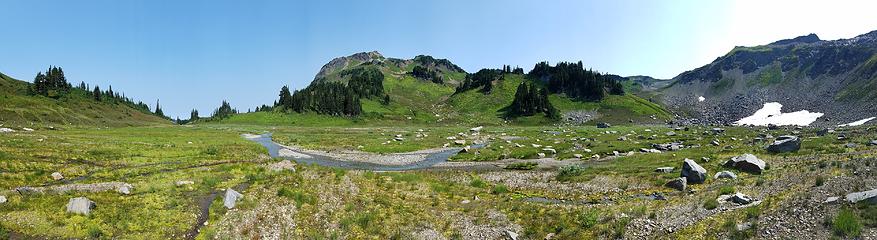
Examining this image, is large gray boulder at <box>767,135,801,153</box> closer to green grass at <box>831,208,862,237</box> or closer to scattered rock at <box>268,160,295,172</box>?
green grass at <box>831,208,862,237</box>

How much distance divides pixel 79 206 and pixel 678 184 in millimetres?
41529

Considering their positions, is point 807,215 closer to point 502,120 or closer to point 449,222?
point 449,222

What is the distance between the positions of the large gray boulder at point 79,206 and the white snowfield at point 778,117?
612 feet

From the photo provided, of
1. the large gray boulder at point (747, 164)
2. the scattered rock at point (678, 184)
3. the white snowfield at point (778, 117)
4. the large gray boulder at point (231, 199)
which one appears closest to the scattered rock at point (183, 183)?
the large gray boulder at point (231, 199)

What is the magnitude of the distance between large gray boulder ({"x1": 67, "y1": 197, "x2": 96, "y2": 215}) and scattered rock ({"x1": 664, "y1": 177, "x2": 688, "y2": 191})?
4076 cm

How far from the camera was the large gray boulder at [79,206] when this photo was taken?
25.2m

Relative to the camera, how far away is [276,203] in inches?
1196

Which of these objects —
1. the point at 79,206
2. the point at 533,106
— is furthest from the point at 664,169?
the point at 533,106

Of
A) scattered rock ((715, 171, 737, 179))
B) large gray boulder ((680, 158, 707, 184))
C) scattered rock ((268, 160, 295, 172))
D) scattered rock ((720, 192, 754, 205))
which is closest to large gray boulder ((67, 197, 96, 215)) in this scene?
scattered rock ((268, 160, 295, 172))

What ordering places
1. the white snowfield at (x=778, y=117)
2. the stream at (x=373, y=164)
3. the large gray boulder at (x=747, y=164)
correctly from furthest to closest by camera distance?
the white snowfield at (x=778, y=117), the stream at (x=373, y=164), the large gray boulder at (x=747, y=164)

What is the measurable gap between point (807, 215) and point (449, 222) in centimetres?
1863

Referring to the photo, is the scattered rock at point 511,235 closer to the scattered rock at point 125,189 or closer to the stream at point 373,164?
the scattered rock at point 125,189

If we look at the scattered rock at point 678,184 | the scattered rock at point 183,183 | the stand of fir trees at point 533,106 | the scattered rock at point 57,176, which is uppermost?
the stand of fir trees at point 533,106

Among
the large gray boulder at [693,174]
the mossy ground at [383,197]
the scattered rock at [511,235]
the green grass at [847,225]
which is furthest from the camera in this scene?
the large gray boulder at [693,174]
